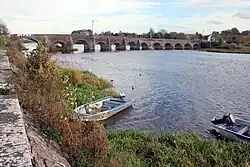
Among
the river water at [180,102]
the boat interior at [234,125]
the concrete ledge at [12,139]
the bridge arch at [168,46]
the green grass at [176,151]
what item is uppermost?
the concrete ledge at [12,139]

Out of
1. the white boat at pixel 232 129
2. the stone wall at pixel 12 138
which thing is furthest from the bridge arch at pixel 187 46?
the stone wall at pixel 12 138

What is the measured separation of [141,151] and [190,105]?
467 inches

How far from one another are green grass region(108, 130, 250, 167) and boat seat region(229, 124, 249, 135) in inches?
102

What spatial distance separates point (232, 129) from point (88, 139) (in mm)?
10078

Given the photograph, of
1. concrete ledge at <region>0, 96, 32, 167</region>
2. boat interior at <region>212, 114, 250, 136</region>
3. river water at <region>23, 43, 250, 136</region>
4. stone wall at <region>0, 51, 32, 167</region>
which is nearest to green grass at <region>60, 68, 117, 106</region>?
river water at <region>23, 43, 250, 136</region>

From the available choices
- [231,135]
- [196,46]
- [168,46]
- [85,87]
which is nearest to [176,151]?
[231,135]

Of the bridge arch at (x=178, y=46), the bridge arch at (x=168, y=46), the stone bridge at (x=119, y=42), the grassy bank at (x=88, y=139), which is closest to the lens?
the grassy bank at (x=88, y=139)

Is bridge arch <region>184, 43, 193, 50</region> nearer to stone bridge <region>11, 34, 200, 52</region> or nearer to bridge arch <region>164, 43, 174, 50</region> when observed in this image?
stone bridge <region>11, 34, 200, 52</region>

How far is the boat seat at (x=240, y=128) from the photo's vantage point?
523 inches

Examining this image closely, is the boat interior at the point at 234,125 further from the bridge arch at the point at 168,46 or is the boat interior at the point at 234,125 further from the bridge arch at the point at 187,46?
the bridge arch at the point at 168,46

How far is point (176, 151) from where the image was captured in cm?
945

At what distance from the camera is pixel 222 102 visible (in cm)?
2197

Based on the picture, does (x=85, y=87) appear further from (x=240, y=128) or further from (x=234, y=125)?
(x=240, y=128)

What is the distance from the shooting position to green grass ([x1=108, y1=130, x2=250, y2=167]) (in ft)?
28.8
